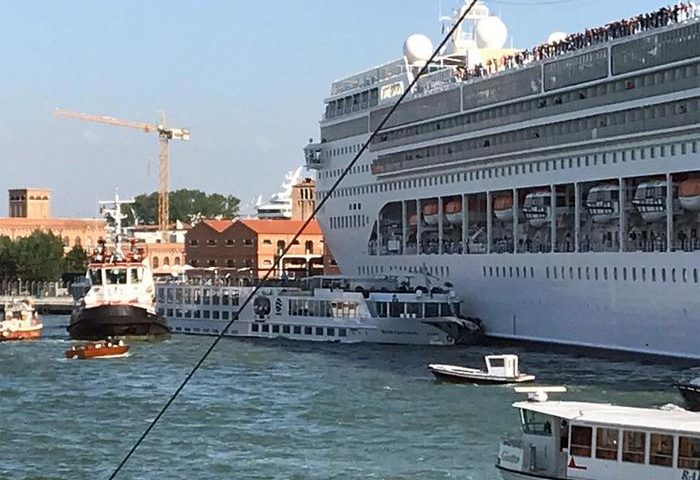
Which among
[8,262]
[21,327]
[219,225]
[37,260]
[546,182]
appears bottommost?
[21,327]

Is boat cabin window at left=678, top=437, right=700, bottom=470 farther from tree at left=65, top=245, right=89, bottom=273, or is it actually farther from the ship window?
tree at left=65, top=245, right=89, bottom=273

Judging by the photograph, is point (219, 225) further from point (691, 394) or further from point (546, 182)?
point (691, 394)

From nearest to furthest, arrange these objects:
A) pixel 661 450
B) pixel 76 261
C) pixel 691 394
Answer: pixel 661 450 < pixel 691 394 < pixel 76 261

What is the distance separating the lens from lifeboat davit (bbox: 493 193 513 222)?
56934 millimetres

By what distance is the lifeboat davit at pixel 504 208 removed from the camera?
2242 inches

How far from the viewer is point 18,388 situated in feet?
135

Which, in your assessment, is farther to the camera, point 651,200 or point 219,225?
point 219,225

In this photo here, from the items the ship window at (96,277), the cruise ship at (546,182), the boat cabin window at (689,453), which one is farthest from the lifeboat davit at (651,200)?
the boat cabin window at (689,453)

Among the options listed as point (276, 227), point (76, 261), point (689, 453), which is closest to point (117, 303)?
point (276, 227)

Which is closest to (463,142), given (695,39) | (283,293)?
(283,293)

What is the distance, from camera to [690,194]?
45219 mm

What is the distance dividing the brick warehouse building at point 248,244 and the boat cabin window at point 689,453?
7725 cm

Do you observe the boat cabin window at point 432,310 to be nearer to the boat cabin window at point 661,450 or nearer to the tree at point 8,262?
the boat cabin window at point 661,450

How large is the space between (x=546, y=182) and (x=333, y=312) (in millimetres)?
10968
